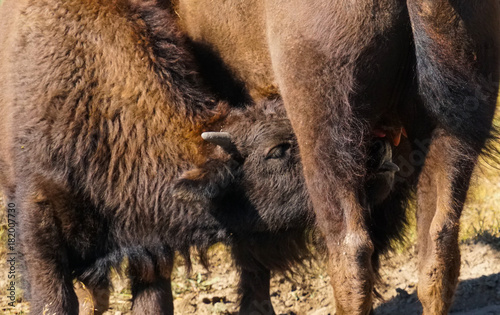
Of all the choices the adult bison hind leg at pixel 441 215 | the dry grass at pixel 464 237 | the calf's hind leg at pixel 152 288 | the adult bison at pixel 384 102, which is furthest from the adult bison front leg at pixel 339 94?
the dry grass at pixel 464 237

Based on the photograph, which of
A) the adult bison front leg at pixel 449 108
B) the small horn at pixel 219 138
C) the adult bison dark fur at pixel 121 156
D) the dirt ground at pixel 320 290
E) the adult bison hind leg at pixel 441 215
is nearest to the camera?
the adult bison front leg at pixel 449 108

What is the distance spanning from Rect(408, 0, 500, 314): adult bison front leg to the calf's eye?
0.74m

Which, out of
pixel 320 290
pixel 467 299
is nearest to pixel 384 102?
pixel 467 299

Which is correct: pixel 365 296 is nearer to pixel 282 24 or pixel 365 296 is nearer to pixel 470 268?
pixel 282 24

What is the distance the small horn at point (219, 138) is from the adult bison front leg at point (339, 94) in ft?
1.96

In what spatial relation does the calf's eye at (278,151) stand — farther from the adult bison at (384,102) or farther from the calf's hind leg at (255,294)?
the calf's hind leg at (255,294)

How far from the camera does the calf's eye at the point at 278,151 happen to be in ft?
12.5

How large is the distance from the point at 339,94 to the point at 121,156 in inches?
56.2

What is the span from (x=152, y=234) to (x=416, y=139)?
1592mm

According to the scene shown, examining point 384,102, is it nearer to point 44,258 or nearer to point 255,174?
point 255,174

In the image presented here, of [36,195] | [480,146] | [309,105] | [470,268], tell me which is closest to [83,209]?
[36,195]

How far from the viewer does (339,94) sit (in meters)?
3.09

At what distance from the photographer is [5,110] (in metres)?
4.18

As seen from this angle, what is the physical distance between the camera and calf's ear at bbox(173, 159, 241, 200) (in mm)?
3807
